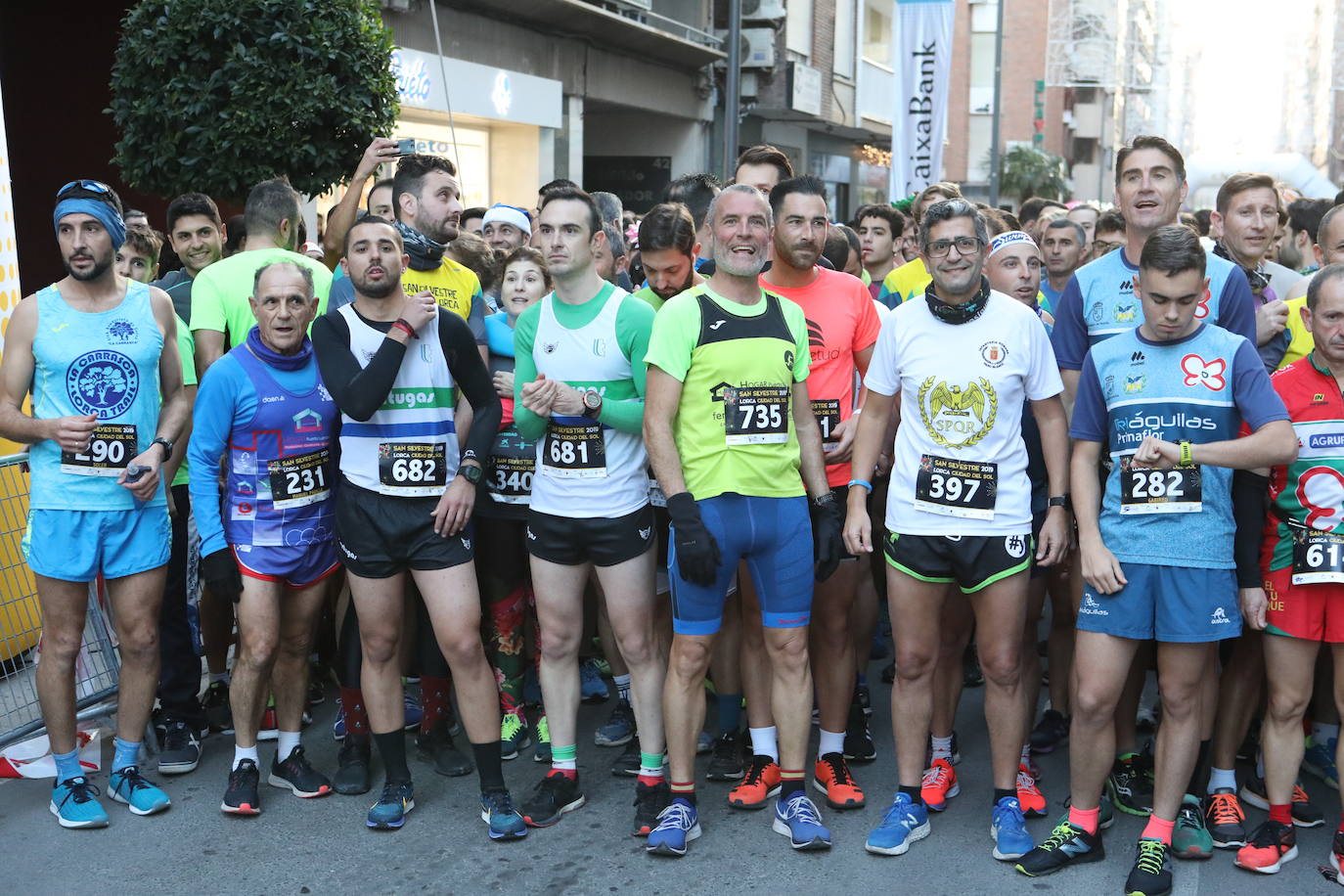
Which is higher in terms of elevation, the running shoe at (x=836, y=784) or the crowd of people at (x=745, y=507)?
the crowd of people at (x=745, y=507)

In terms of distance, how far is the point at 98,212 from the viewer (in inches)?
187

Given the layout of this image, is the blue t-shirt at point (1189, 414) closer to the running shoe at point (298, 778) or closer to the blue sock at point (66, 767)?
the running shoe at point (298, 778)

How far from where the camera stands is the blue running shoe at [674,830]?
4.43 metres

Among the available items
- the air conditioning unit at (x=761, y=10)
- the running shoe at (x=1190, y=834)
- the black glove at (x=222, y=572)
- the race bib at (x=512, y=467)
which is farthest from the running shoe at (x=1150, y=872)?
the air conditioning unit at (x=761, y=10)

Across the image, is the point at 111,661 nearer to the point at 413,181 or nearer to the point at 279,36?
the point at 413,181

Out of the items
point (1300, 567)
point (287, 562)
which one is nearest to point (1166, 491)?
point (1300, 567)

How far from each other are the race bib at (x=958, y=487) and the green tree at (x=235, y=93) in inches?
161

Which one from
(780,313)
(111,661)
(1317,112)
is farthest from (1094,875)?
(1317,112)

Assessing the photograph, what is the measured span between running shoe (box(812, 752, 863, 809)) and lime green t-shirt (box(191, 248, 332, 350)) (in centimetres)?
280

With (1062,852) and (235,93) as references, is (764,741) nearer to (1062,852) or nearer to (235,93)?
(1062,852)

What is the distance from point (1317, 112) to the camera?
9862 centimetres

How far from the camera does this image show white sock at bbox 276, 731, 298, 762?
5051 mm

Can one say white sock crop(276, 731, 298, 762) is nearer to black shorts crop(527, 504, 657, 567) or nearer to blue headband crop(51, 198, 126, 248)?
black shorts crop(527, 504, 657, 567)

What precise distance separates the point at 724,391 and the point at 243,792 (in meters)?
2.32
